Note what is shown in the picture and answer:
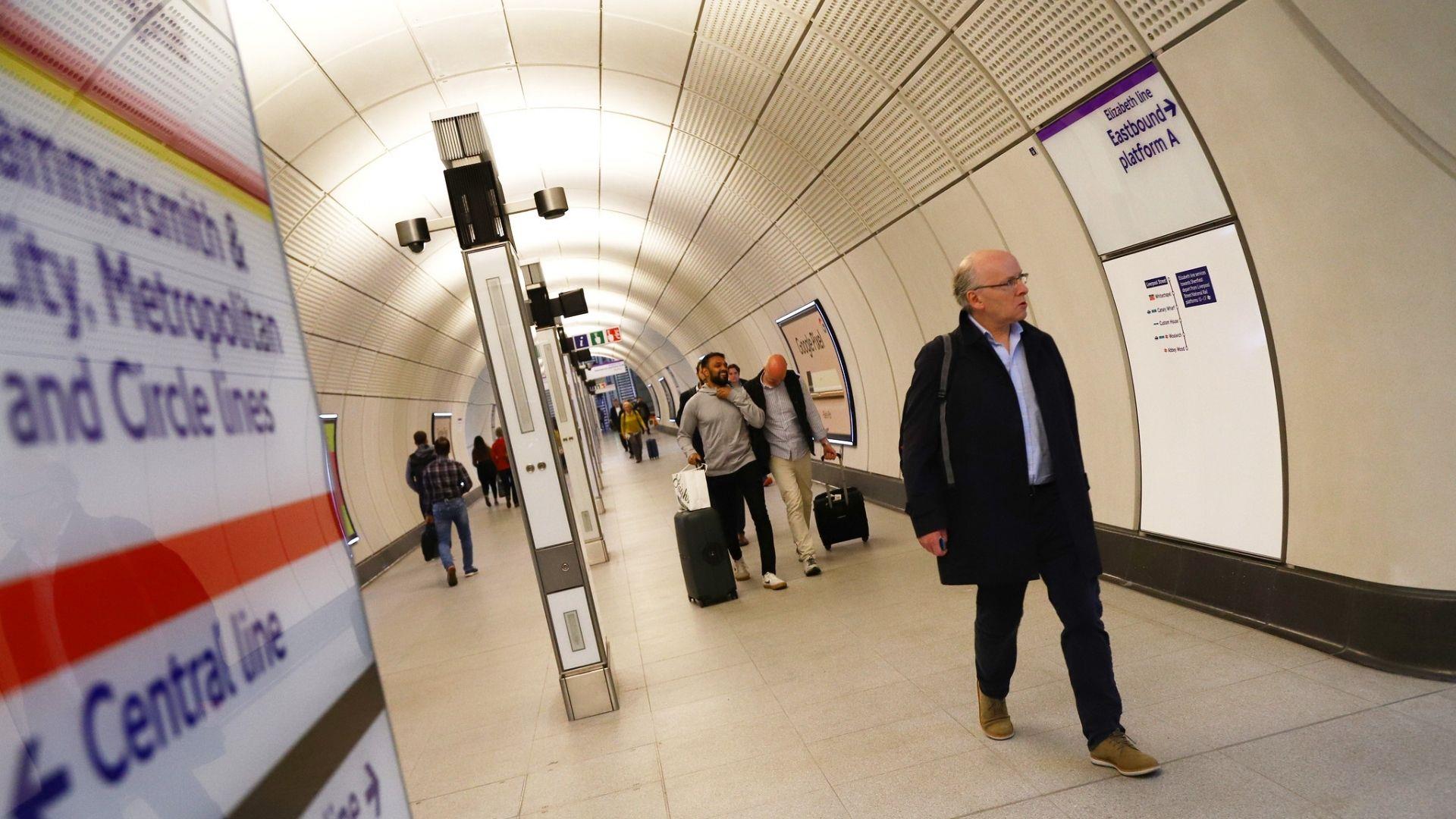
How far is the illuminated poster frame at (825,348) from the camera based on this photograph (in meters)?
13.1

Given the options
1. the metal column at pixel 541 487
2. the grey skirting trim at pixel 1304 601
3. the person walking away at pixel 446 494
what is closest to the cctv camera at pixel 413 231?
the metal column at pixel 541 487

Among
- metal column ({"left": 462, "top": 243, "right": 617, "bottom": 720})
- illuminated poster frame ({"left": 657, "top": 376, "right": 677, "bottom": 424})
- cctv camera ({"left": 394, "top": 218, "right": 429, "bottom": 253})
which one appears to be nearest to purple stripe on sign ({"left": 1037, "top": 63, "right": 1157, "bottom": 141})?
metal column ({"left": 462, "top": 243, "right": 617, "bottom": 720})

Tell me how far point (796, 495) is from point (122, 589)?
295 inches

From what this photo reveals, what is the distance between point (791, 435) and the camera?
8.19 metres

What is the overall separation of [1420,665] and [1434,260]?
5.74 ft

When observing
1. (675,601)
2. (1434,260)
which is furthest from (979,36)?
(675,601)

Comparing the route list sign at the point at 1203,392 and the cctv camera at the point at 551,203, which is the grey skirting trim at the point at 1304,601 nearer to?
the route list sign at the point at 1203,392

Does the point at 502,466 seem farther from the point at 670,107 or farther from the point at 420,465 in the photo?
the point at 670,107

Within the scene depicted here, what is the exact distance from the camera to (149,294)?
102 cm

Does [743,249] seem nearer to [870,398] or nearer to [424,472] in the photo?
[870,398]

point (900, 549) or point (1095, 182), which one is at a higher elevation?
point (1095, 182)

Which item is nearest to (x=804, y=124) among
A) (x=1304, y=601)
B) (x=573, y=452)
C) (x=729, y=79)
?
(x=729, y=79)

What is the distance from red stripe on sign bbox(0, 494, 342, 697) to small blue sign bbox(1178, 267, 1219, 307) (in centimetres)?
528

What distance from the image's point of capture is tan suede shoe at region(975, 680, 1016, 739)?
4.09 metres
